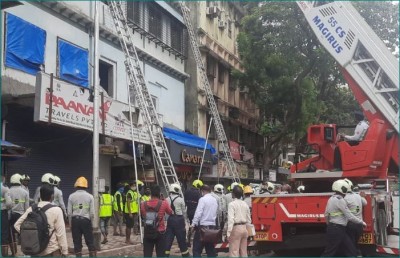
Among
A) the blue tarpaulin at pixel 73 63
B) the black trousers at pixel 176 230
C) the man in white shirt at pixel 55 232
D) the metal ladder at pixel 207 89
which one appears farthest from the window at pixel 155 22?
the man in white shirt at pixel 55 232

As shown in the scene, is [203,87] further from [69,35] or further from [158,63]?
[69,35]

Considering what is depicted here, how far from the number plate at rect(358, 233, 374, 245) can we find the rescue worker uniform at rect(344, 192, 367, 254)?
9.1 inches

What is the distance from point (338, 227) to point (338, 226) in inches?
0.8

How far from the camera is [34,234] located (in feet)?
20.5

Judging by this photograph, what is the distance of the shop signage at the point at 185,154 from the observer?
1980cm

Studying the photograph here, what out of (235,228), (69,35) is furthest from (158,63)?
(235,228)

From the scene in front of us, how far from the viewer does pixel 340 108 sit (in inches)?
1152

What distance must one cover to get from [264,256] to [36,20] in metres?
9.21

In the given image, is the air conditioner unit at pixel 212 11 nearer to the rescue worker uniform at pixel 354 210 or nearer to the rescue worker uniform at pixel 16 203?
the rescue worker uniform at pixel 16 203

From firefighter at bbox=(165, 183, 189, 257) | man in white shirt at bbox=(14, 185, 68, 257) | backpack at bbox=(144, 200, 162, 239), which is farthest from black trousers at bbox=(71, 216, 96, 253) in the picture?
man in white shirt at bbox=(14, 185, 68, 257)

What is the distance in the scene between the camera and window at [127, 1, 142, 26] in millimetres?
19492

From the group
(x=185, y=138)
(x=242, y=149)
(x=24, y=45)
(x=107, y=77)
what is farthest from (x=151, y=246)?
(x=242, y=149)

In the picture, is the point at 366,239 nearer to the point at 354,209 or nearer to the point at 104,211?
the point at 354,209

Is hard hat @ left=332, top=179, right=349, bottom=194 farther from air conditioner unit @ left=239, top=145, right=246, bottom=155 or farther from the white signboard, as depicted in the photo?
air conditioner unit @ left=239, top=145, right=246, bottom=155
